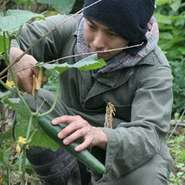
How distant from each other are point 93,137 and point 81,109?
78 cm

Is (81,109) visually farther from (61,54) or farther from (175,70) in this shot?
(175,70)

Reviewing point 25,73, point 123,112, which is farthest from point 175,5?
point 25,73

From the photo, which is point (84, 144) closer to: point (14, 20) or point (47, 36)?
point (14, 20)

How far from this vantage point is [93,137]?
167cm

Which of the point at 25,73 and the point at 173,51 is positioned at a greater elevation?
the point at 25,73

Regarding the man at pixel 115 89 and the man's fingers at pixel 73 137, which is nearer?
the man's fingers at pixel 73 137

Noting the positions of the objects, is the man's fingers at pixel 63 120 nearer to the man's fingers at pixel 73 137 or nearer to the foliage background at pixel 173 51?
the man's fingers at pixel 73 137

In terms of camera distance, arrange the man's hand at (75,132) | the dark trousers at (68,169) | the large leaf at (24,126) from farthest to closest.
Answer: the dark trousers at (68,169) → the man's hand at (75,132) → the large leaf at (24,126)

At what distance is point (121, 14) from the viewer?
79.8 inches

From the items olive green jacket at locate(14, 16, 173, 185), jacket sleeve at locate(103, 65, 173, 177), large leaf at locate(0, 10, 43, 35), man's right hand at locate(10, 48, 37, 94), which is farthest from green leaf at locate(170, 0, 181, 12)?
large leaf at locate(0, 10, 43, 35)

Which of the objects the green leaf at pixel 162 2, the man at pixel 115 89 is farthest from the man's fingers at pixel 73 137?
the green leaf at pixel 162 2

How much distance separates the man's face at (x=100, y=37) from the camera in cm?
200

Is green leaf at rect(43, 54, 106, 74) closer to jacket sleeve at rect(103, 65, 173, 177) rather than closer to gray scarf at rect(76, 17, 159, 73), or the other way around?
jacket sleeve at rect(103, 65, 173, 177)

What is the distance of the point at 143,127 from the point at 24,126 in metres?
0.61
